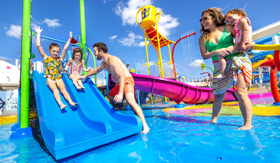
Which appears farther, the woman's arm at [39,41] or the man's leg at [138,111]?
the woman's arm at [39,41]

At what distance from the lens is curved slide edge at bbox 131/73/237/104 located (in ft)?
15.9

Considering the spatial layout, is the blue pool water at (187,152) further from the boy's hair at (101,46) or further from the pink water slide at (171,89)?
the pink water slide at (171,89)

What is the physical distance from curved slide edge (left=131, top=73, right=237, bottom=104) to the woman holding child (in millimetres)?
2772

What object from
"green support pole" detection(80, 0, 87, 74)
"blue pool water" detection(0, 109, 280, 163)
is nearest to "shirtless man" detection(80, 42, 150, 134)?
"blue pool water" detection(0, 109, 280, 163)

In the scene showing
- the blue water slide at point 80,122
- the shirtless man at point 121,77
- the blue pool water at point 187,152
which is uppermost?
the shirtless man at point 121,77

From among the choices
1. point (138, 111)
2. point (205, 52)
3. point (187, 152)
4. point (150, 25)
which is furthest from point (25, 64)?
point (150, 25)

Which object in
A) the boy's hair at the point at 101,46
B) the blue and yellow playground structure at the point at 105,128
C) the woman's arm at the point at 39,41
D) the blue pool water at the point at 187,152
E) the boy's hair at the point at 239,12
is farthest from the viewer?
the woman's arm at the point at 39,41

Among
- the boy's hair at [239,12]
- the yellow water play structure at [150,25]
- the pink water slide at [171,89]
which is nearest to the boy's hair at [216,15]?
the boy's hair at [239,12]

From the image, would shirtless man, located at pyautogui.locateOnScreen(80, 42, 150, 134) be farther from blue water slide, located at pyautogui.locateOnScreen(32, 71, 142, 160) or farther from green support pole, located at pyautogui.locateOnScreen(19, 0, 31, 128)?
green support pole, located at pyautogui.locateOnScreen(19, 0, 31, 128)

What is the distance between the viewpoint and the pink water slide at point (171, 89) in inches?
191

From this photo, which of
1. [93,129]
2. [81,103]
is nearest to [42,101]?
[81,103]

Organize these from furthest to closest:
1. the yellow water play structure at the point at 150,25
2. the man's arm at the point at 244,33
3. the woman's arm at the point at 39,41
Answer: the yellow water play structure at the point at 150,25
the woman's arm at the point at 39,41
the man's arm at the point at 244,33

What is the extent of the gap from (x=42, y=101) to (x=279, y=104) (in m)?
6.05

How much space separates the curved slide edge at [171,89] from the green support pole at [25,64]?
2814 millimetres
